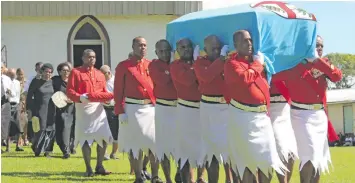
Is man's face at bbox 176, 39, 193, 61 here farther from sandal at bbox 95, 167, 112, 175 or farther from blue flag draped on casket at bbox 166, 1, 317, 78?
sandal at bbox 95, 167, 112, 175

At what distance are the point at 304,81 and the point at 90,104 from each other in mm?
4145

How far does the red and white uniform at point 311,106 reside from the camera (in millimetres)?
9242

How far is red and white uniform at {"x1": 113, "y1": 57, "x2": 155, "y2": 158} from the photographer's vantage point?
1099 centimetres

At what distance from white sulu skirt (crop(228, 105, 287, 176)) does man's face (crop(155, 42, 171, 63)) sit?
2.17m

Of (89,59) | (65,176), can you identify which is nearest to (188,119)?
(89,59)

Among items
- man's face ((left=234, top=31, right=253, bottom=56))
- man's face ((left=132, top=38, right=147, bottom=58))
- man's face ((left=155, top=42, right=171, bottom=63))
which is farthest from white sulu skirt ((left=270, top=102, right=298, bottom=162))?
man's face ((left=132, top=38, right=147, bottom=58))

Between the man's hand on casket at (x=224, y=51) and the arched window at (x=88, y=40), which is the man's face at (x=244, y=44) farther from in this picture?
the arched window at (x=88, y=40)

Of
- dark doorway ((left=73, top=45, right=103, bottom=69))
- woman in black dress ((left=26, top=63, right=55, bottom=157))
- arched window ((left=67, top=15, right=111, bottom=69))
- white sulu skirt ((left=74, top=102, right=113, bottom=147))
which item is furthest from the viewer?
dark doorway ((left=73, top=45, right=103, bottom=69))

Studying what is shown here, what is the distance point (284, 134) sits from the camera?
933 centimetres

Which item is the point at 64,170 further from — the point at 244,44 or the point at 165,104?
the point at 244,44

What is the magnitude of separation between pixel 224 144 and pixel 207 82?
76 cm

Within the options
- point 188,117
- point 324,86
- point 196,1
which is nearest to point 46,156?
point 188,117

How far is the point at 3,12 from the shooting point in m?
25.4

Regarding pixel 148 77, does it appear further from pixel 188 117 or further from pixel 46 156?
pixel 46 156
